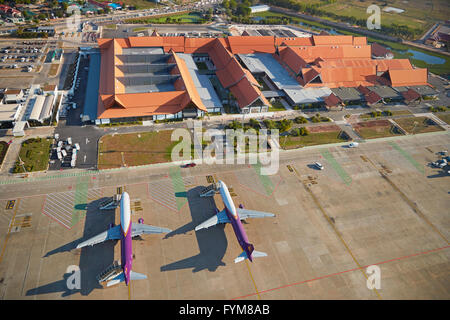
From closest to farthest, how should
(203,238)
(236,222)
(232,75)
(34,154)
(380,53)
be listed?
1. (236,222)
2. (203,238)
3. (34,154)
4. (232,75)
5. (380,53)

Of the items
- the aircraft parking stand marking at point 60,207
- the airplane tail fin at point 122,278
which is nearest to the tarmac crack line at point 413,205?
the airplane tail fin at point 122,278

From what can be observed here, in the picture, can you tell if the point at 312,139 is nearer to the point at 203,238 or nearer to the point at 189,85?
the point at 189,85

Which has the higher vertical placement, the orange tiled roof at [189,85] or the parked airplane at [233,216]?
the orange tiled roof at [189,85]

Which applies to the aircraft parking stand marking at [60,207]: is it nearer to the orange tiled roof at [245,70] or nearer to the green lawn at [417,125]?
the orange tiled roof at [245,70]

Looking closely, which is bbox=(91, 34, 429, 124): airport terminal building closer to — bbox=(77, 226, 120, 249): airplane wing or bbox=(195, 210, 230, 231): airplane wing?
bbox=(77, 226, 120, 249): airplane wing

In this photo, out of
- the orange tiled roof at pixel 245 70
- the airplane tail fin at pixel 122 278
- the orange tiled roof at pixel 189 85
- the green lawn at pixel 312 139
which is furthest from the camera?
the orange tiled roof at pixel 189 85

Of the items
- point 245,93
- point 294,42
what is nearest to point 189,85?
point 245,93

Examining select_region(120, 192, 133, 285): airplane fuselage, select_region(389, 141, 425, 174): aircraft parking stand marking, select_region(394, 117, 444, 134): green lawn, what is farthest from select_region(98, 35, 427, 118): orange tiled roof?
select_region(120, 192, 133, 285): airplane fuselage
